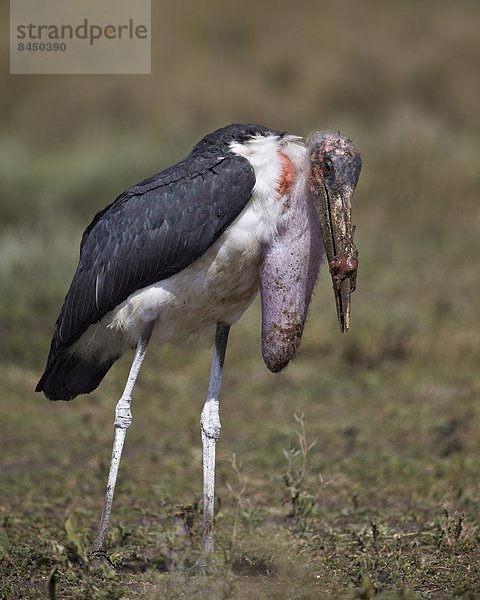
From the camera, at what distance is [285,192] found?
4348mm

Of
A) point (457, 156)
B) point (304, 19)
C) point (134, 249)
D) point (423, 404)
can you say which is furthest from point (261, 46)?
point (134, 249)

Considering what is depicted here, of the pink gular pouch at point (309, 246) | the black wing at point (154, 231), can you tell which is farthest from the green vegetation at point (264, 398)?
the black wing at point (154, 231)

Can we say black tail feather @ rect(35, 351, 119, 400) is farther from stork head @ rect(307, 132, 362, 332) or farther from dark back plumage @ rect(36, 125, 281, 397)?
stork head @ rect(307, 132, 362, 332)

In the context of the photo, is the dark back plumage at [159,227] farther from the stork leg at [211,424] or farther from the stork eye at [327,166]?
the stork leg at [211,424]

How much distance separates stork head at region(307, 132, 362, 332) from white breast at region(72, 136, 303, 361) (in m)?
0.13

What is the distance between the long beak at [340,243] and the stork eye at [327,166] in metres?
0.04

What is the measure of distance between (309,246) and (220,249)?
323 mm

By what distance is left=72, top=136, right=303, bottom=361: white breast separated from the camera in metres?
4.35

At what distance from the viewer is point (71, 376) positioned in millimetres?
5070

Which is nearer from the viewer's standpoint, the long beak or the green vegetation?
the long beak

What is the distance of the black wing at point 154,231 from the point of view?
4359mm

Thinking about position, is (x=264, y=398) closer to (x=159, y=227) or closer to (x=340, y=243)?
(x=159, y=227)

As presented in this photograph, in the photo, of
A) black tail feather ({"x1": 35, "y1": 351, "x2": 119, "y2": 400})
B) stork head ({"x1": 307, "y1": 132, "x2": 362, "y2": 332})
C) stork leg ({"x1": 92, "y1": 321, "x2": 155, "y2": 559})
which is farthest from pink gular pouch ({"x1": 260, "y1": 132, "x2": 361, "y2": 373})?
black tail feather ({"x1": 35, "y1": 351, "x2": 119, "y2": 400})

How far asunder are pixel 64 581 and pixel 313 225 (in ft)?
4.98
